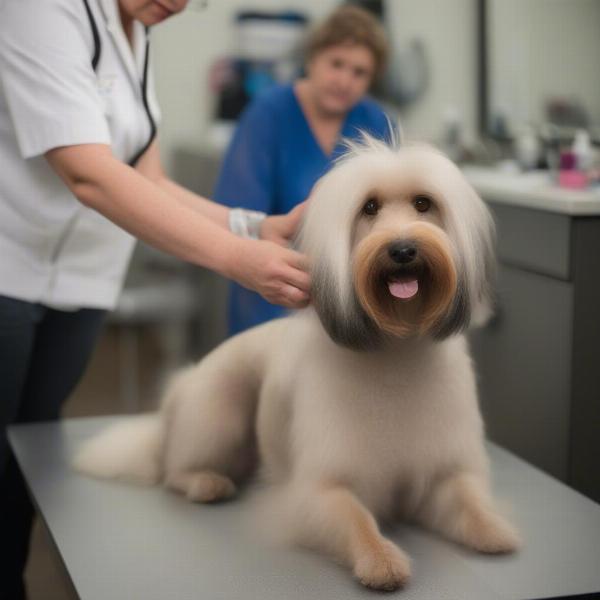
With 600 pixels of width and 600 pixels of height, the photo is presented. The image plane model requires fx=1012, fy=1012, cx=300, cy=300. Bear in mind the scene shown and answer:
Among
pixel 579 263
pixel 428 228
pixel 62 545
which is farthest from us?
pixel 579 263

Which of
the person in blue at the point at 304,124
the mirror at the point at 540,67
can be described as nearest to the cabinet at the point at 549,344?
the person in blue at the point at 304,124

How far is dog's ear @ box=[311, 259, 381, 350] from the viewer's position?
1.26 m

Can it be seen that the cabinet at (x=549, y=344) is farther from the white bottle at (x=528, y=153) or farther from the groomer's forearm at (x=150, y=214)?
the groomer's forearm at (x=150, y=214)

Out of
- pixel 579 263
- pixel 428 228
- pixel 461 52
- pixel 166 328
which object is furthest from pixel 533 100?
pixel 428 228

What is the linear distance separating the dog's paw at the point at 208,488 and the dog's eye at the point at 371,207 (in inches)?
20.4

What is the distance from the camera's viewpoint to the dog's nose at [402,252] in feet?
3.96

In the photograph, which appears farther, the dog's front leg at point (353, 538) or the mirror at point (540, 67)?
the mirror at point (540, 67)

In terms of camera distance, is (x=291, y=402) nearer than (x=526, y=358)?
Yes

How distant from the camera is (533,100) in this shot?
3564 millimetres

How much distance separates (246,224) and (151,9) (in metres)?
0.39

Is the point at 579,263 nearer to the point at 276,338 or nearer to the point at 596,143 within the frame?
the point at 596,143

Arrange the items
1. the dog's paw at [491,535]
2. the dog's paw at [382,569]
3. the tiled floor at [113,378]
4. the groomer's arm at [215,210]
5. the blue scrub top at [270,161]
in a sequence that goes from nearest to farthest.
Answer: the dog's paw at [382,569], the dog's paw at [491,535], the groomer's arm at [215,210], the blue scrub top at [270,161], the tiled floor at [113,378]

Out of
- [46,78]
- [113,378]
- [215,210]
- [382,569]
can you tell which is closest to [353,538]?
[382,569]

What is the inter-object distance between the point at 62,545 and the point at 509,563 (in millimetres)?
598
